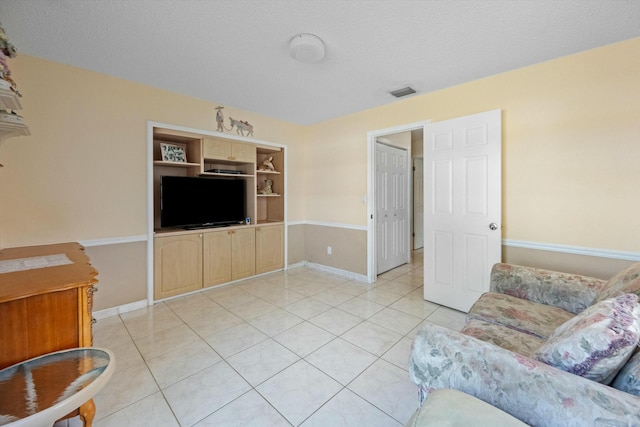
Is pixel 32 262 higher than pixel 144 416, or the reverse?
pixel 32 262

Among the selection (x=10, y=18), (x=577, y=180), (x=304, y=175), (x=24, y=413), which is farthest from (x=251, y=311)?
(x=577, y=180)

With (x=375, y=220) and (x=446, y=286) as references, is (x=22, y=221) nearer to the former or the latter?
(x=375, y=220)

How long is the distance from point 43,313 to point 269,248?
2.89 meters

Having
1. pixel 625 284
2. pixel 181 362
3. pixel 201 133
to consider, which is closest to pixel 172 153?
pixel 201 133

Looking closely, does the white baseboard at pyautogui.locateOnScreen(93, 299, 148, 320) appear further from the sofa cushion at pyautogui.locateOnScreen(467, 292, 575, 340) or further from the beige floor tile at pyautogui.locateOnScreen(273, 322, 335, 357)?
the sofa cushion at pyautogui.locateOnScreen(467, 292, 575, 340)

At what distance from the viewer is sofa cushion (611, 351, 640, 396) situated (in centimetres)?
83

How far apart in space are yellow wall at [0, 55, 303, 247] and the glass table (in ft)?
5.82

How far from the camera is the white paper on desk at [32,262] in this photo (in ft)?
4.58

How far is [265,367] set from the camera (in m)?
1.86

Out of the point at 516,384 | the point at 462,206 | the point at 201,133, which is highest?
the point at 201,133

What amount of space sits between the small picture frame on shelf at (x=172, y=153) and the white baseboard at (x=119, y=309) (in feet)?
5.32

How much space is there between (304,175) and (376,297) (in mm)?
2358

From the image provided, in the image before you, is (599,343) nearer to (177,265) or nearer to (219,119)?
(177,265)

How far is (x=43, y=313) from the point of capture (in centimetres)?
116
